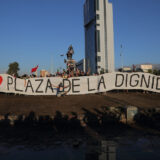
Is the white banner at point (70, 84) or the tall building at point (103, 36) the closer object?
the white banner at point (70, 84)

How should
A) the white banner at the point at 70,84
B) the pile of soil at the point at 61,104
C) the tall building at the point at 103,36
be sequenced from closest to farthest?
the pile of soil at the point at 61,104
the white banner at the point at 70,84
the tall building at the point at 103,36

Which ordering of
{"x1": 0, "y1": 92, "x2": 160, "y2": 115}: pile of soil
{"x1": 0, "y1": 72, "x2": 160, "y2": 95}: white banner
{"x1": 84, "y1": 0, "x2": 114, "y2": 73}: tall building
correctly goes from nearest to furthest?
{"x1": 0, "y1": 92, "x2": 160, "y2": 115}: pile of soil < {"x1": 0, "y1": 72, "x2": 160, "y2": 95}: white banner < {"x1": 84, "y1": 0, "x2": 114, "y2": 73}: tall building

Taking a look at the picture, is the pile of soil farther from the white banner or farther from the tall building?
the tall building

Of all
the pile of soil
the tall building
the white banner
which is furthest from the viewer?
the tall building

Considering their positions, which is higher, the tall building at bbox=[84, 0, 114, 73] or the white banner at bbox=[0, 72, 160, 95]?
the tall building at bbox=[84, 0, 114, 73]

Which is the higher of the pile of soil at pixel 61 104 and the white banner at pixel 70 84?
the white banner at pixel 70 84

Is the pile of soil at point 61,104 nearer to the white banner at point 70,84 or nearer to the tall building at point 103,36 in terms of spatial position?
the white banner at point 70,84

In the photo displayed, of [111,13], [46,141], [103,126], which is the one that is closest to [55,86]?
[103,126]

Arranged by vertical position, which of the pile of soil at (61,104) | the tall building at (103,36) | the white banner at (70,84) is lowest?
the pile of soil at (61,104)

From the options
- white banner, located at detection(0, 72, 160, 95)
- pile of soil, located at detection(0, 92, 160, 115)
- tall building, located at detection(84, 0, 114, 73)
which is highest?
tall building, located at detection(84, 0, 114, 73)

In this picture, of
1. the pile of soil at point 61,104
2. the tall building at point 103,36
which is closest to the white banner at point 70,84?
the pile of soil at point 61,104

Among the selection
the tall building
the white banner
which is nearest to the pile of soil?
the white banner

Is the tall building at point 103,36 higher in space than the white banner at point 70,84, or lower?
higher


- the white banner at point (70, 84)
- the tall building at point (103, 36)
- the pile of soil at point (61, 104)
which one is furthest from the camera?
the tall building at point (103, 36)
